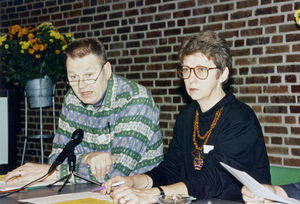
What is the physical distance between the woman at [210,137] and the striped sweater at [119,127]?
0.17 m

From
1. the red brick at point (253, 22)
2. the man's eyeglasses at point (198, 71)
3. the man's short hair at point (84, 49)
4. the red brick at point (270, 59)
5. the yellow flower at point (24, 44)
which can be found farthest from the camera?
the yellow flower at point (24, 44)

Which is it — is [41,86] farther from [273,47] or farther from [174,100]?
[273,47]

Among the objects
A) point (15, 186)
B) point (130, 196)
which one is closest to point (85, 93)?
point (15, 186)

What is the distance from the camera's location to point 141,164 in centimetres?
259

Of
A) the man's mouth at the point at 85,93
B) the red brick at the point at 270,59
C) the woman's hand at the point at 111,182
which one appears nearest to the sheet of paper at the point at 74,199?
the woman's hand at the point at 111,182

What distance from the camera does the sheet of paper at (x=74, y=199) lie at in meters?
1.79

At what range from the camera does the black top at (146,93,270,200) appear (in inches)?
79.7

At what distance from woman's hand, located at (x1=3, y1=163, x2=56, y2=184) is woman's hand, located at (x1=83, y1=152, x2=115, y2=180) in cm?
21

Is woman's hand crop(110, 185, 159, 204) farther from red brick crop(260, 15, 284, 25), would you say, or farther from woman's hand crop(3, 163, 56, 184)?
red brick crop(260, 15, 284, 25)

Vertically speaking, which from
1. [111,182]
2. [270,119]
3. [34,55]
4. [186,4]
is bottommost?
[111,182]

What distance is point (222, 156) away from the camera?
2.11 m

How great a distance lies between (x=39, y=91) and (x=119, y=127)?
226 cm

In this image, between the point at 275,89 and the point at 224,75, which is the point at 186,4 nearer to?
the point at 275,89

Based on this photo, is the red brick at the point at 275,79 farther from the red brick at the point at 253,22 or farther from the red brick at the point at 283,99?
the red brick at the point at 253,22
